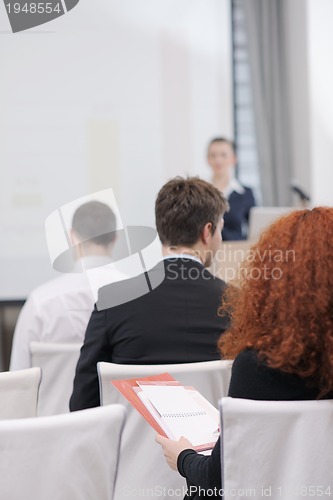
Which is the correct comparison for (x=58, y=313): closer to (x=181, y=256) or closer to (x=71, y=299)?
(x=71, y=299)

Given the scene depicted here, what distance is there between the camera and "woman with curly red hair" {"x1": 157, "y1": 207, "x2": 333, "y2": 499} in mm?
1429

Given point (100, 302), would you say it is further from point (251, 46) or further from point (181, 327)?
point (251, 46)

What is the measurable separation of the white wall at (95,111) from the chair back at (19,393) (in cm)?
319

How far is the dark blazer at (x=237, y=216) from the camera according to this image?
4609 millimetres

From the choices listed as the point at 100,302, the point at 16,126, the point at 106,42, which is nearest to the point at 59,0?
the point at 106,42

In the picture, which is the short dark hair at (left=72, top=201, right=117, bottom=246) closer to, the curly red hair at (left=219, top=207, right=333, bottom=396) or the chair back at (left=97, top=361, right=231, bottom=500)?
the chair back at (left=97, top=361, right=231, bottom=500)

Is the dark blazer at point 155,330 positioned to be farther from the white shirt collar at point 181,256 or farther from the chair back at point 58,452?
the chair back at point 58,452

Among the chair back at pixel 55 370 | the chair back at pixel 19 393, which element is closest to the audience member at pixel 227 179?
the chair back at pixel 55 370

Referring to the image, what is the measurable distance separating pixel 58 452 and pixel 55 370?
1.13m

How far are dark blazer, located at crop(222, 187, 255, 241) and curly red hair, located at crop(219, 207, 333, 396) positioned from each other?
3017 mm

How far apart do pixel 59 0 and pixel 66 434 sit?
4.12m

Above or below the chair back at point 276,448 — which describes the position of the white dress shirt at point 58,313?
below

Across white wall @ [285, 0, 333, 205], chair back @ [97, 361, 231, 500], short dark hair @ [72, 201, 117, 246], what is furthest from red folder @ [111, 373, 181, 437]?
white wall @ [285, 0, 333, 205]

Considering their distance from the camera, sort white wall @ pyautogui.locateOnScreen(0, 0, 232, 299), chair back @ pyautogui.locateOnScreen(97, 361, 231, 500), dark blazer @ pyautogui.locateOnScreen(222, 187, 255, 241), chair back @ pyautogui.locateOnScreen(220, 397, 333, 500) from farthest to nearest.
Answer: white wall @ pyautogui.locateOnScreen(0, 0, 232, 299)
dark blazer @ pyautogui.locateOnScreen(222, 187, 255, 241)
chair back @ pyautogui.locateOnScreen(97, 361, 231, 500)
chair back @ pyautogui.locateOnScreen(220, 397, 333, 500)
